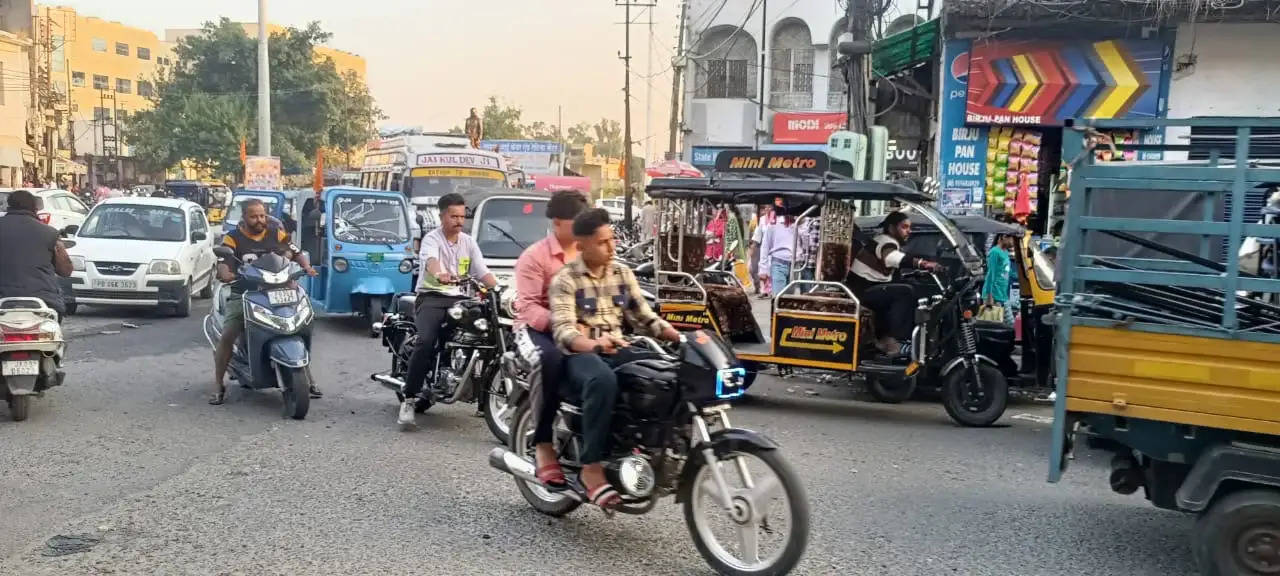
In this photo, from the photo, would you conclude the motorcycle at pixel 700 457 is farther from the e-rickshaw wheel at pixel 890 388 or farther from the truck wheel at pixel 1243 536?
the e-rickshaw wheel at pixel 890 388

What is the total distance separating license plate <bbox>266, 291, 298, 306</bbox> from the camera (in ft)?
25.6

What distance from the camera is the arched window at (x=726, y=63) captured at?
3628 centimetres

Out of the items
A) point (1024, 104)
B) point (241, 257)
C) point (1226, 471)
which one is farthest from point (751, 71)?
point (1226, 471)

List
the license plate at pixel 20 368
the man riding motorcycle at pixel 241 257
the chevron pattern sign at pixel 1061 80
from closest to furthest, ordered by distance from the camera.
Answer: the license plate at pixel 20 368
the man riding motorcycle at pixel 241 257
the chevron pattern sign at pixel 1061 80

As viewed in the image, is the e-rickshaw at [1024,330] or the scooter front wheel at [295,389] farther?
the e-rickshaw at [1024,330]

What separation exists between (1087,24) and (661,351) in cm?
1165

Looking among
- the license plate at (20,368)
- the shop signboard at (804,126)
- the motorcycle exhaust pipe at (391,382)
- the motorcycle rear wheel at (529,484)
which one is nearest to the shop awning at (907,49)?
the motorcycle exhaust pipe at (391,382)

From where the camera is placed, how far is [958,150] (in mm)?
15102

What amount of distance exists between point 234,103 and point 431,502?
1623 inches

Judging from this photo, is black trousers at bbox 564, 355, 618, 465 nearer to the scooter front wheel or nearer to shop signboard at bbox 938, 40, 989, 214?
the scooter front wheel

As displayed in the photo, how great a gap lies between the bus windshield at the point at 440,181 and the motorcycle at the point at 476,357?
1243cm

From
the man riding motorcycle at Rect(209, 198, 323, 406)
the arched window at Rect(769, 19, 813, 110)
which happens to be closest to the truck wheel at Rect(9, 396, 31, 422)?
the man riding motorcycle at Rect(209, 198, 323, 406)

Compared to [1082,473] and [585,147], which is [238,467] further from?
[585,147]

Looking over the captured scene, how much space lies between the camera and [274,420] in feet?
25.0
